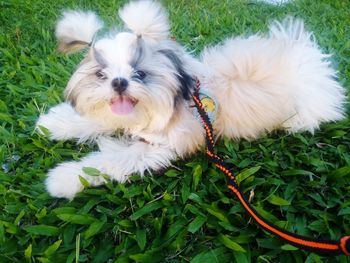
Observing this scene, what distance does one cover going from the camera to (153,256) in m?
1.76

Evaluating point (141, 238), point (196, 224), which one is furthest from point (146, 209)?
point (196, 224)

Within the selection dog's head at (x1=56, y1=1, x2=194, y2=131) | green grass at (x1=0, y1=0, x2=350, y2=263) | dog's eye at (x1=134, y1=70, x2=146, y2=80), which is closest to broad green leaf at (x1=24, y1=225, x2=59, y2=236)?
green grass at (x1=0, y1=0, x2=350, y2=263)

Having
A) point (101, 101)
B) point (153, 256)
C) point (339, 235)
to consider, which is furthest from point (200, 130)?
point (339, 235)

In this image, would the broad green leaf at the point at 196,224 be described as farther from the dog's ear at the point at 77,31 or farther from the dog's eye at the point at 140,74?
the dog's ear at the point at 77,31

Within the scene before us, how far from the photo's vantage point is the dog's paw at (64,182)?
6.75 ft

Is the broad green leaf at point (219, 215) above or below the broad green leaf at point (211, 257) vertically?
above

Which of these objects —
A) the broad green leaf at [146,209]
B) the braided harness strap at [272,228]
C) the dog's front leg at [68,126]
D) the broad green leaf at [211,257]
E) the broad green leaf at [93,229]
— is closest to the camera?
the braided harness strap at [272,228]

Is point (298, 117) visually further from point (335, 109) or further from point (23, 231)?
point (23, 231)

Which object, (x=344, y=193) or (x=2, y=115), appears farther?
(x=2, y=115)

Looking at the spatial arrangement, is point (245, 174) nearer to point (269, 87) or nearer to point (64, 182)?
point (269, 87)

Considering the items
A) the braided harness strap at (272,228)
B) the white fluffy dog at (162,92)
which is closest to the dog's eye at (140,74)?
the white fluffy dog at (162,92)

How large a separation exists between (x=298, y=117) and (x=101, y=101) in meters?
1.23

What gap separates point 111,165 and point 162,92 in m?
0.54

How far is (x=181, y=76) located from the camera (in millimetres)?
1965
